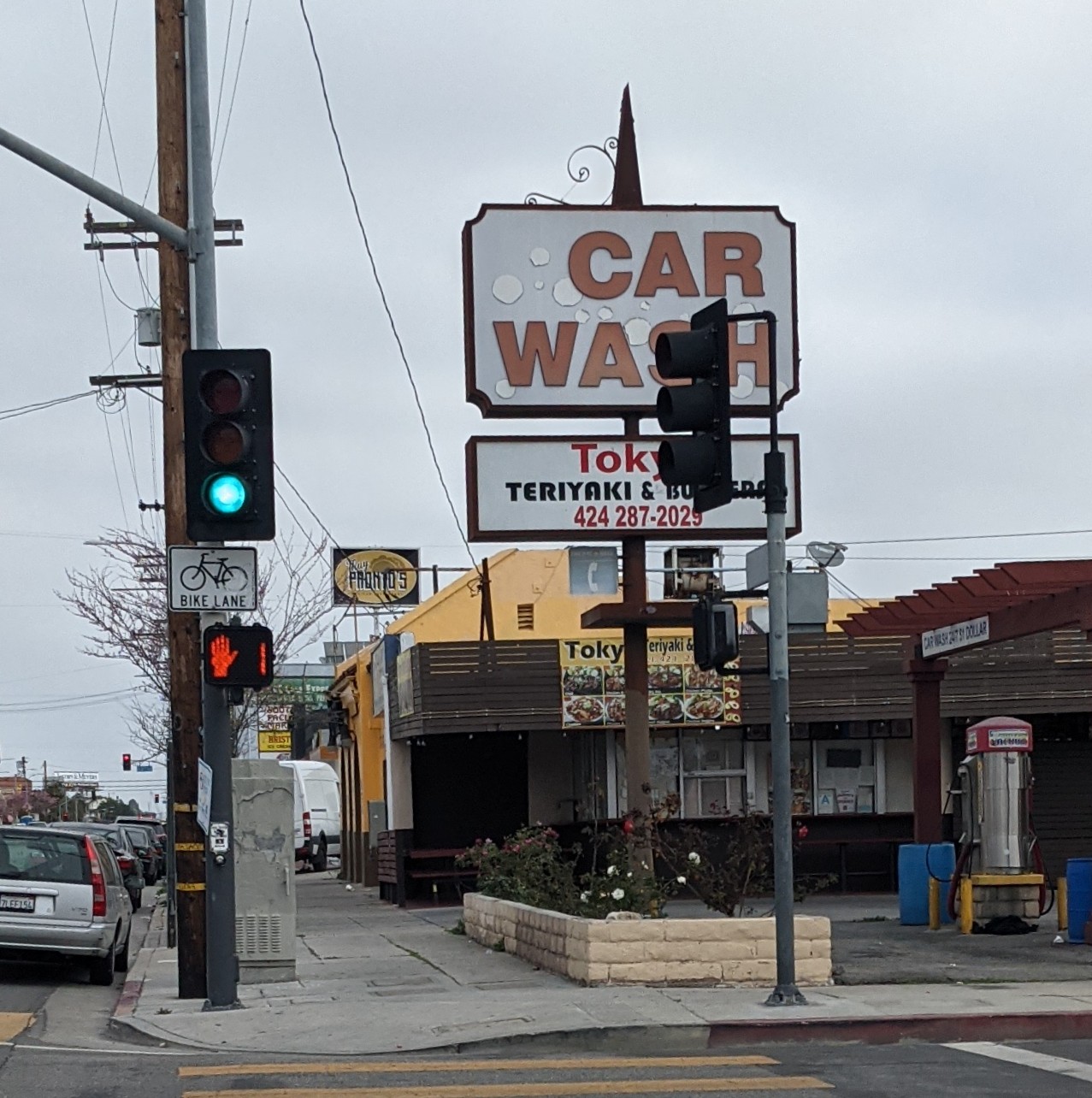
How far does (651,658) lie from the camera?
28250mm

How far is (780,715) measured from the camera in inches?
506

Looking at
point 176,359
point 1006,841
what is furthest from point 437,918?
point 176,359

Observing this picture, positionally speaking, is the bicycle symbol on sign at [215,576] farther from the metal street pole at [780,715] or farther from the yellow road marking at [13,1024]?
the metal street pole at [780,715]

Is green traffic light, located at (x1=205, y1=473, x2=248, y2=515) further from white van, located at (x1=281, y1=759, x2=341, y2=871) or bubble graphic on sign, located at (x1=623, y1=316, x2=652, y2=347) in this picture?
white van, located at (x1=281, y1=759, x2=341, y2=871)

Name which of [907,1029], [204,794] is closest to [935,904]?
[907,1029]

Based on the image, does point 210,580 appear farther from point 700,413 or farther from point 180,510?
point 700,413

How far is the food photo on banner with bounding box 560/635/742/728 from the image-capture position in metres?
27.5

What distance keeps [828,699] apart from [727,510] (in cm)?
947

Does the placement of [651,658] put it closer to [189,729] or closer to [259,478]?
[189,729]

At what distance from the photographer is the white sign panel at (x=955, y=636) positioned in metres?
19.8

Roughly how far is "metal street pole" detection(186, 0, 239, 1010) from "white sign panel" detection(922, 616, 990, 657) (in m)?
9.08

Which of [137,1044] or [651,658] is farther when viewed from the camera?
[651,658]

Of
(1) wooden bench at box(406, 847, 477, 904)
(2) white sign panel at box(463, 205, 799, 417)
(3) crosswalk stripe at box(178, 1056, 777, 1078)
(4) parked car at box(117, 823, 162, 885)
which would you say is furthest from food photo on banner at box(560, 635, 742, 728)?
(4) parked car at box(117, 823, 162, 885)

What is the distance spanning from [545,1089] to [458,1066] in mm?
1232
